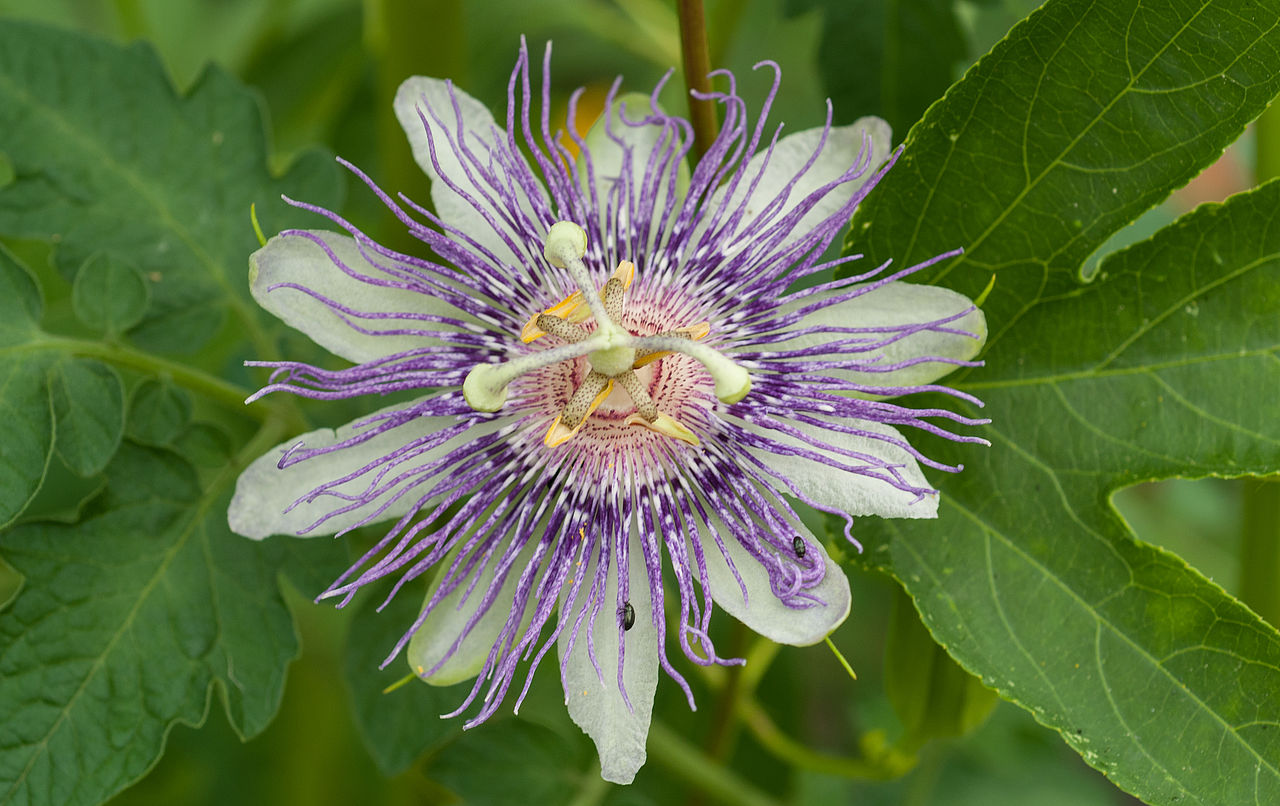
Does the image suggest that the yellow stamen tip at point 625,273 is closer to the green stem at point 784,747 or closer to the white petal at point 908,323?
the white petal at point 908,323

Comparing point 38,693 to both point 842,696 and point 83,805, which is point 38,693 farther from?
point 842,696

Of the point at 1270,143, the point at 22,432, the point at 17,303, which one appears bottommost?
the point at 22,432

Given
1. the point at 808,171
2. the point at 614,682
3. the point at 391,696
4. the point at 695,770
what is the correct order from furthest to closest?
the point at 695,770 → the point at 391,696 → the point at 808,171 → the point at 614,682

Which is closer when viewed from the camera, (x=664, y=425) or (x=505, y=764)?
(x=664, y=425)

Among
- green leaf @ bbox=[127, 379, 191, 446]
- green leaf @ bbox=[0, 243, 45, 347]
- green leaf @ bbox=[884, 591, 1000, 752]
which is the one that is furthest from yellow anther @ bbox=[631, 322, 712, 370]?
green leaf @ bbox=[0, 243, 45, 347]

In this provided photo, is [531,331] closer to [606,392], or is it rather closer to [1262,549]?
[606,392]

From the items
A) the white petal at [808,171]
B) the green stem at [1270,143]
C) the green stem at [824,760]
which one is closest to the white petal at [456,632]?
the white petal at [808,171]

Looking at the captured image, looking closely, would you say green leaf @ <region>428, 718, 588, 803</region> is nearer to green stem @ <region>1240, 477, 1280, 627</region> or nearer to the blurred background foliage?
the blurred background foliage

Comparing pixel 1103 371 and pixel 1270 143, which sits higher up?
pixel 1270 143

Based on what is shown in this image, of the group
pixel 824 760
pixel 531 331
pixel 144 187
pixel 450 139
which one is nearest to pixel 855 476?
pixel 531 331
